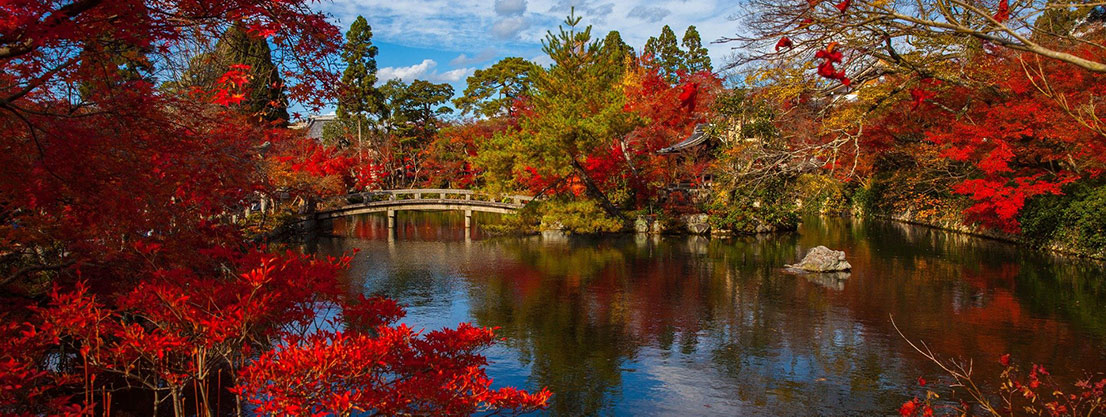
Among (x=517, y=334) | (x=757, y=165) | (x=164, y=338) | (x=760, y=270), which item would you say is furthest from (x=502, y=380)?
(x=757, y=165)

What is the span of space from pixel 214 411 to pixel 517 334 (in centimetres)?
426

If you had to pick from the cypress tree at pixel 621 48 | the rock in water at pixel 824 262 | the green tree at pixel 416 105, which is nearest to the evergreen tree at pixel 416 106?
the green tree at pixel 416 105

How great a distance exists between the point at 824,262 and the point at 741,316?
4928 mm

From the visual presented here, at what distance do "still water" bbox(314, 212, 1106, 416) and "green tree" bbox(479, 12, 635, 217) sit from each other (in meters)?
2.77

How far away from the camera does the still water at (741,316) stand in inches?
299

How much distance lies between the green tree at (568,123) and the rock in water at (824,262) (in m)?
6.78

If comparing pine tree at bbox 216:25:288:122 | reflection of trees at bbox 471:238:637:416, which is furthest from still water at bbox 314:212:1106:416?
pine tree at bbox 216:25:288:122

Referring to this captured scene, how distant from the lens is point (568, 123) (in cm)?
1902

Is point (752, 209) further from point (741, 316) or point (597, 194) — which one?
point (741, 316)

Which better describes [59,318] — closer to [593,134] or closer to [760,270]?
[760,270]

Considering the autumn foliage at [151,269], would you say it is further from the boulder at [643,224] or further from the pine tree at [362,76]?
the pine tree at [362,76]

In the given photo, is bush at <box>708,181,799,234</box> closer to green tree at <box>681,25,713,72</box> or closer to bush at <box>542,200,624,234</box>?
bush at <box>542,200,624,234</box>

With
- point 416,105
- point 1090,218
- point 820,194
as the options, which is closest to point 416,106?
point 416,105

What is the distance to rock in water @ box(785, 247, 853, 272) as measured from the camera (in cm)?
1474
